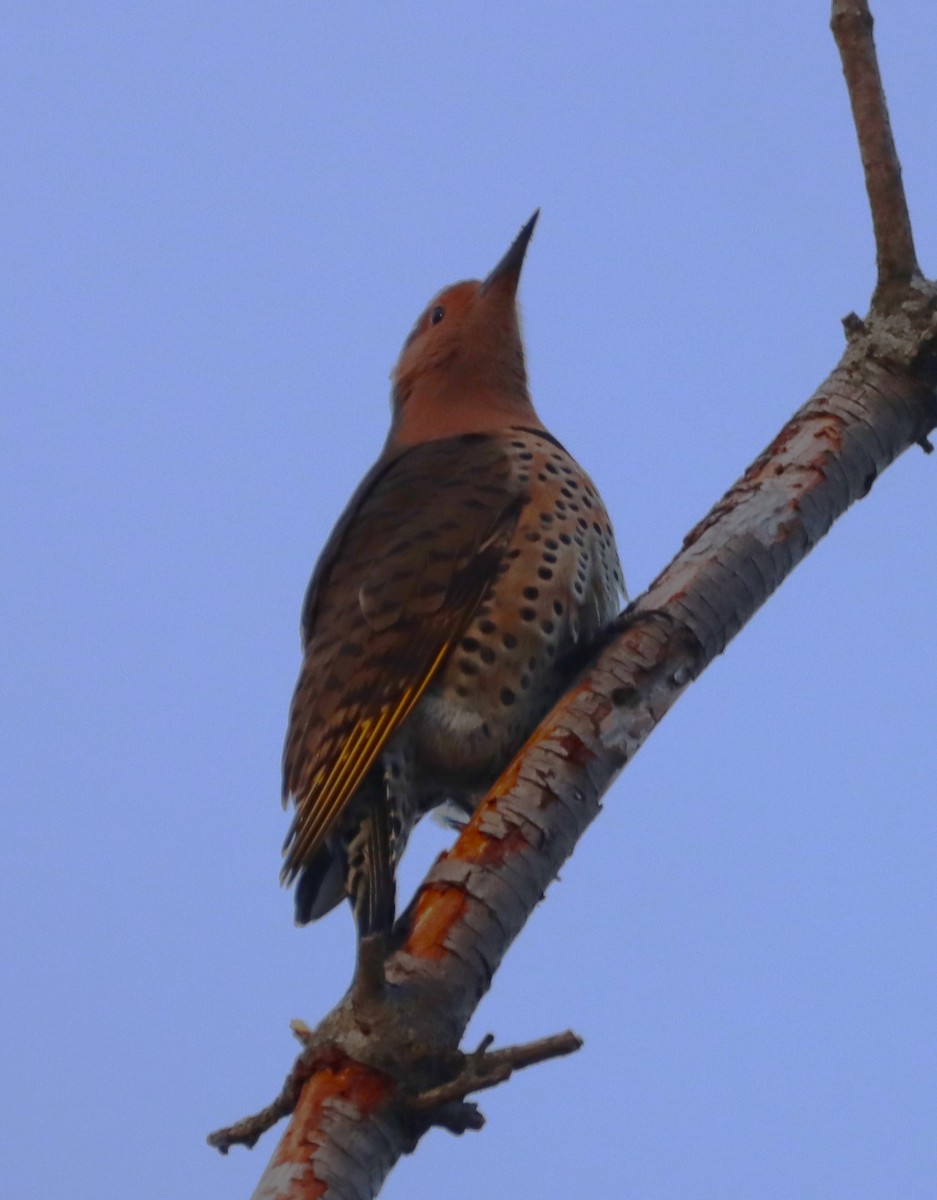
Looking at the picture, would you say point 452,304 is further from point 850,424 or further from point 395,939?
point 395,939

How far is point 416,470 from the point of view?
4.71m

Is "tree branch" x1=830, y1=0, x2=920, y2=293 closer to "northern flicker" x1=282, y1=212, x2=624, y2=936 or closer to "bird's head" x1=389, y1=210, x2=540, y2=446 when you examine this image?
"northern flicker" x1=282, y1=212, x2=624, y2=936

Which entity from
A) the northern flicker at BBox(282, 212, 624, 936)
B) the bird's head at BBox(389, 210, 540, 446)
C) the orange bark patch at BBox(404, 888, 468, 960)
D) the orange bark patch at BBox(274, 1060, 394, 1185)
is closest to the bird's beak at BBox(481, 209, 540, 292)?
the bird's head at BBox(389, 210, 540, 446)

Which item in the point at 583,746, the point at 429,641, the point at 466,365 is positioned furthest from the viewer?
the point at 466,365

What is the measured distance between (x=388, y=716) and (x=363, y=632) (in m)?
0.31

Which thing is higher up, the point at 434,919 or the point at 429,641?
the point at 429,641

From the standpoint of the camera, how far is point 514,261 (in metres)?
5.77

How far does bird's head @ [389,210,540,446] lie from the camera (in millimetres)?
5254

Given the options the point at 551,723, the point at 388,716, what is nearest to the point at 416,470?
the point at 388,716

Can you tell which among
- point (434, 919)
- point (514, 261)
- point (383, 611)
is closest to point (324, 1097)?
point (434, 919)

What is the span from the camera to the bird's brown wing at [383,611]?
3840mm

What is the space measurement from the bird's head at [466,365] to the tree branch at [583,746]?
160cm

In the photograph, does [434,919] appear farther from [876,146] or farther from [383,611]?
[876,146]

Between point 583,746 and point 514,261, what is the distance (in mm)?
3038
